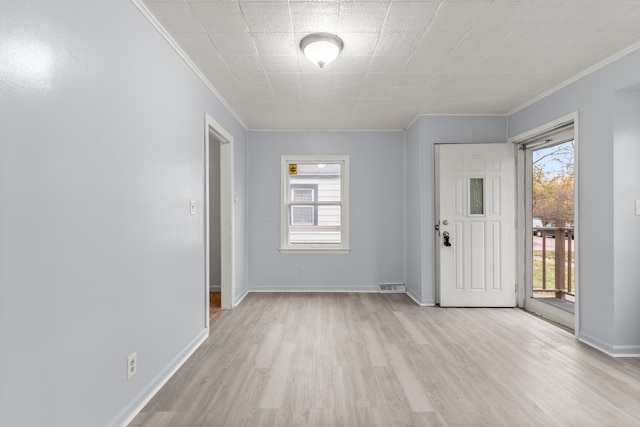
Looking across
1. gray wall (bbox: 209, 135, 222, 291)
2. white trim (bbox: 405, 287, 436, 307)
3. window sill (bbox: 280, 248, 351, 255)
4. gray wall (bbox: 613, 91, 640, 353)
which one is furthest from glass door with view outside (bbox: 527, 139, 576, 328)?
gray wall (bbox: 209, 135, 222, 291)

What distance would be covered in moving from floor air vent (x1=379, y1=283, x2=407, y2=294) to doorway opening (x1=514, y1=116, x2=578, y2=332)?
5.00 feet

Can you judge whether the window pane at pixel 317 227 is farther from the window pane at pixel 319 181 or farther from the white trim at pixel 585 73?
the white trim at pixel 585 73

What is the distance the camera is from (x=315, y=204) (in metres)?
5.01

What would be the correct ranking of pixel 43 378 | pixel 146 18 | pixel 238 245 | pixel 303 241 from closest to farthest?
pixel 43 378
pixel 146 18
pixel 238 245
pixel 303 241

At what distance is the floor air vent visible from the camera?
4.88 m

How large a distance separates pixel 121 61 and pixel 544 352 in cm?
373

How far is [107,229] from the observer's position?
65.4 inches

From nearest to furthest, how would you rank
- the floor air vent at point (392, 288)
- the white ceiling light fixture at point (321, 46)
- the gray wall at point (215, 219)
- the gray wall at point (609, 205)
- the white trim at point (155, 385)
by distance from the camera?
the white trim at point (155, 385)
the white ceiling light fixture at point (321, 46)
the gray wall at point (609, 205)
the floor air vent at point (392, 288)
the gray wall at point (215, 219)

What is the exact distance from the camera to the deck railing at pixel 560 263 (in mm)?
3732

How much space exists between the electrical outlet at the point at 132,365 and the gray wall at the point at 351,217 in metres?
3.03

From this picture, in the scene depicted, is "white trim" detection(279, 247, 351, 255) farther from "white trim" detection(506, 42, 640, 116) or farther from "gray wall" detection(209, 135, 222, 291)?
"white trim" detection(506, 42, 640, 116)

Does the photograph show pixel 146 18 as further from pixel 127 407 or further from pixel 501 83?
pixel 501 83

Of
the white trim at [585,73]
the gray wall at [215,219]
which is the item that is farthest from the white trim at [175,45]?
the white trim at [585,73]

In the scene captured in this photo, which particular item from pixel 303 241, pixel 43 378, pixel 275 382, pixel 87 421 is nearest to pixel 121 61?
pixel 43 378
